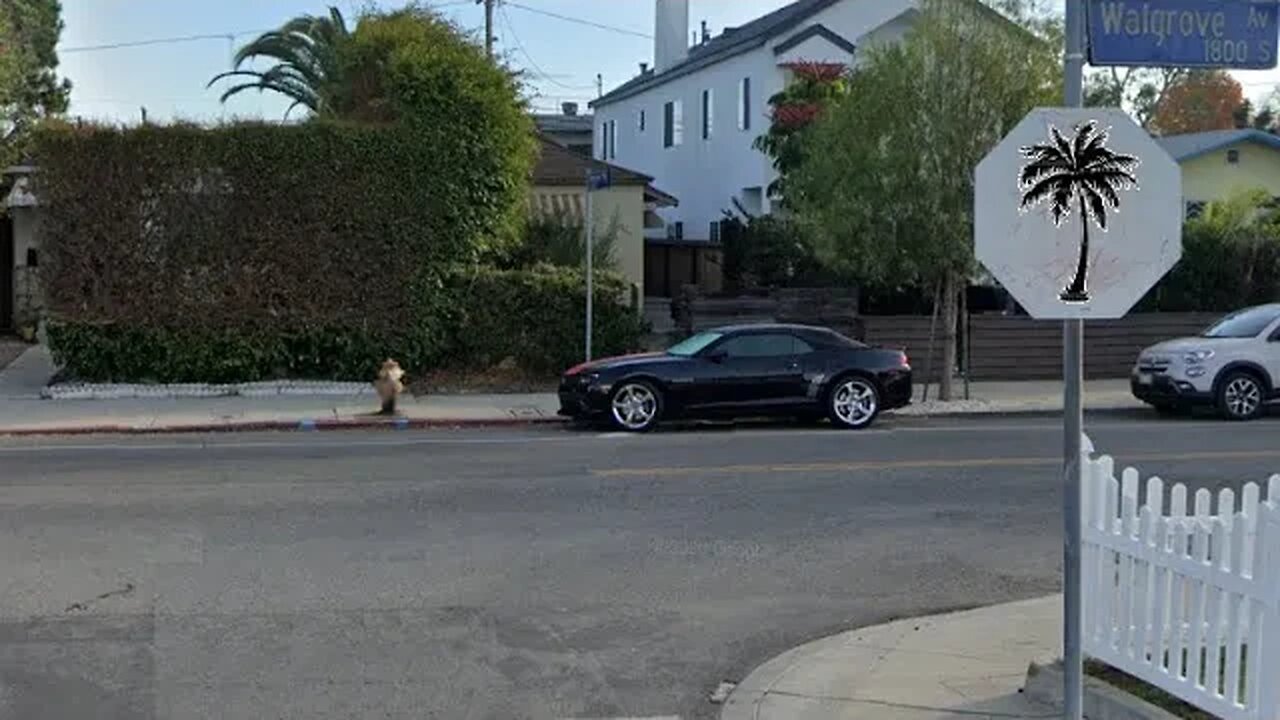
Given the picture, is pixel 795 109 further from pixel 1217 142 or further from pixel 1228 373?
pixel 1228 373

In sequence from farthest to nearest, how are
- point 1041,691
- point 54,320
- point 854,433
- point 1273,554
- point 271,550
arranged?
point 54,320
point 854,433
point 271,550
point 1041,691
point 1273,554

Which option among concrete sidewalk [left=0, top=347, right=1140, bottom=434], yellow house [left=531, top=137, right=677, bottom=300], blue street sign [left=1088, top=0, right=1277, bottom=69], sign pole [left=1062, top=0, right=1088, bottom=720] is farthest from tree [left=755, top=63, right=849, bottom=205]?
sign pole [left=1062, top=0, right=1088, bottom=720]

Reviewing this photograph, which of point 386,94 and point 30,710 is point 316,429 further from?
point 30,710

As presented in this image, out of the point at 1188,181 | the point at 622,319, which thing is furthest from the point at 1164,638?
the point at 1188,181

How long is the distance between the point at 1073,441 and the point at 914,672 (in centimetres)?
216

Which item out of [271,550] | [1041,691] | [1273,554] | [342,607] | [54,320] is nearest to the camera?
[1273,554]

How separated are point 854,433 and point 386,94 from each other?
9813mm

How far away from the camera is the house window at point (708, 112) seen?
39781 mm

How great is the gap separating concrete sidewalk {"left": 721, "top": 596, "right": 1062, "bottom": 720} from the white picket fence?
1.67 feet

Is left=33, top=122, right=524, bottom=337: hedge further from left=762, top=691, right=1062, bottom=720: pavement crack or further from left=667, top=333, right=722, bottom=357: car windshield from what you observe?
left=762, top=691, right=1062, bottom=720: pavement crack

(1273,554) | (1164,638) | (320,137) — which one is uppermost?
(320,137)

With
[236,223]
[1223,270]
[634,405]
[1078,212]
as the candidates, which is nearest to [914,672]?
[1078,212]

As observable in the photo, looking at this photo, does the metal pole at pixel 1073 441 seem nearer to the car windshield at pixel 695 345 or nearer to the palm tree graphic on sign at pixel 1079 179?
the palm tree graphic on sign at pixel 1079 179

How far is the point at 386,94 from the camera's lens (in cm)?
2255
